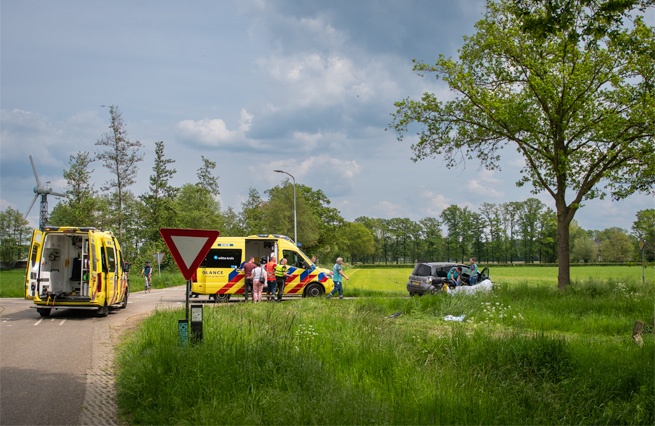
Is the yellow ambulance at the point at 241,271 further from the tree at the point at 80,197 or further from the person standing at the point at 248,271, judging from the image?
the tree at the point at 80,197

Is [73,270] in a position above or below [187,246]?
below

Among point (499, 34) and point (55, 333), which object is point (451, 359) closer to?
point (55, 333)

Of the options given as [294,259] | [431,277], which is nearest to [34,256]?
[294,259]

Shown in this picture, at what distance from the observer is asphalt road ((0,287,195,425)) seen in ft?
18.7

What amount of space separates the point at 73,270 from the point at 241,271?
20.3ft

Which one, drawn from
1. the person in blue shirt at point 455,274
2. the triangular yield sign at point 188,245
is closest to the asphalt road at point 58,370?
the triangular yield sign at point 188,245

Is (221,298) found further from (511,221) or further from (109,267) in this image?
(511,221)

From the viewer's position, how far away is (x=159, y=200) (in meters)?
50.5

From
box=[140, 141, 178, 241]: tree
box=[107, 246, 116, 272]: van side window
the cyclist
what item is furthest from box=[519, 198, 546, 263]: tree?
box=[107, 246, 116, 272]: van side window

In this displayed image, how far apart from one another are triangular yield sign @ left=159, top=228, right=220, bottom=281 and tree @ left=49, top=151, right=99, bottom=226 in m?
37.8

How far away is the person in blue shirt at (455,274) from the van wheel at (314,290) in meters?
5.39

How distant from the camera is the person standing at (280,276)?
1914 cm

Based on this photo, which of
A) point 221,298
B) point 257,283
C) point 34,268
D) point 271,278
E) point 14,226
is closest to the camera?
point 34,268

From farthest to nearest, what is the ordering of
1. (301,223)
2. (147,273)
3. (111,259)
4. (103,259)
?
(301,223) < (147,273) < (111,259) < (103,259)
